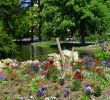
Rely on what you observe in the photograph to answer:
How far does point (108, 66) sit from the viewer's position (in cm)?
1700

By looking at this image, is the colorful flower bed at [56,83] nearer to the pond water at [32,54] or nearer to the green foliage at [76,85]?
the green foliage at [76,85]

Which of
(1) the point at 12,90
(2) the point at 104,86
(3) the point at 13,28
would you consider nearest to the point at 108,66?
(2) the point at 104,86

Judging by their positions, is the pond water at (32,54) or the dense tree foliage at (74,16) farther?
the dense tree foliage at (74,16)

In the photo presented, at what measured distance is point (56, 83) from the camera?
13477 mm

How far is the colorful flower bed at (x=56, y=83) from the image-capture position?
→ 11.8 m

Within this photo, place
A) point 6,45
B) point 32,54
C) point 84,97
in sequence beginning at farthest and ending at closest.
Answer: point 32,54 < point 6,45 < point 84,97

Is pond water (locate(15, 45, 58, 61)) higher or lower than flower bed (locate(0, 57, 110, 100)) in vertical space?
lower

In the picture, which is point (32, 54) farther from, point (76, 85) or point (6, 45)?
point (76, 85)

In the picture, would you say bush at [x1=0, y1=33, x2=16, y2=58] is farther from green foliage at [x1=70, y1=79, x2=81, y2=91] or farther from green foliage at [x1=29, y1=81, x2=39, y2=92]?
green foliage at [x1=70, y1=79, x2=81, y2=91]

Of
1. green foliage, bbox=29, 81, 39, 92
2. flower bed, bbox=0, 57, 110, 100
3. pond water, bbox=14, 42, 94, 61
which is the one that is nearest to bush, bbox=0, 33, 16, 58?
pond water, bbox=14, 42, 94, 61

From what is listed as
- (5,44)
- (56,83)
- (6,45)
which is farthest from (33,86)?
(5,44)

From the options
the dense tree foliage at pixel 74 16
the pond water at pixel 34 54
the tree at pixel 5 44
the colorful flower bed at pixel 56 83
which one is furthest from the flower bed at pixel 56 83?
the dense tree foliage at pixel 74 16

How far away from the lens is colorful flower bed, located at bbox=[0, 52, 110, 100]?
11.8 meters

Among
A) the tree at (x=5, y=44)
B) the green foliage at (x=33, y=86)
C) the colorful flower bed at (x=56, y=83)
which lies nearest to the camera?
the colorful flower bed at (x=56, y=83)
